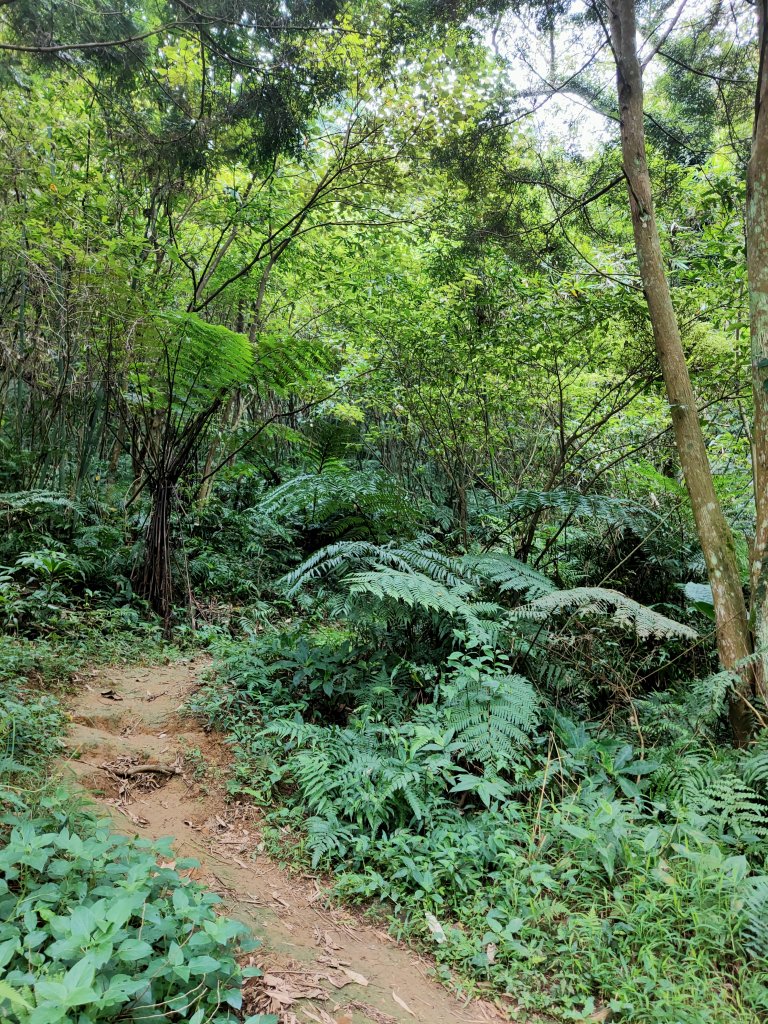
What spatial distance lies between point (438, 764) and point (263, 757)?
1061 mm

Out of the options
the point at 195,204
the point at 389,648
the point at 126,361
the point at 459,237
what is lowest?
the point at 389,648

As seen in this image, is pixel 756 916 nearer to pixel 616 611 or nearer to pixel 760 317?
pixel 616 611

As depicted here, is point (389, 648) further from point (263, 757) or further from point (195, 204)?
point (195, 204)

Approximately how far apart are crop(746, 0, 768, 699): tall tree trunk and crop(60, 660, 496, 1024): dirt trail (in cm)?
245

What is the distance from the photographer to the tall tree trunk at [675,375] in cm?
334

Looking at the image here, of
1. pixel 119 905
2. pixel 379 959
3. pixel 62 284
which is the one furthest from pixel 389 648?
pixel 62 284

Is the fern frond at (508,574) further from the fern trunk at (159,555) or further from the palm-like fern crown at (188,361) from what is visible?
the fern trunk at (159,555)

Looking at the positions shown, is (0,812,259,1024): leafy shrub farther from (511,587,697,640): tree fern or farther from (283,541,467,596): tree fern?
(511,587,697,640): tree fern

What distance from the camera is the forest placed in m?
2.11

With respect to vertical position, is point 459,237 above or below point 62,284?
above

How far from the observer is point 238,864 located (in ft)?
8.37

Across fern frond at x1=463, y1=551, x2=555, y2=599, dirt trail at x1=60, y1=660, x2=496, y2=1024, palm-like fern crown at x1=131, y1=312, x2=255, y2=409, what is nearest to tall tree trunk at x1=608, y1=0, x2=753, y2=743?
fern frond at x1=463, y1=551, x2=555, y2=599

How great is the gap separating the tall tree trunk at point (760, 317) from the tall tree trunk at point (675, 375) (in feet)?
0.55

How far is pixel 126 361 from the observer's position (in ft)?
17.3
